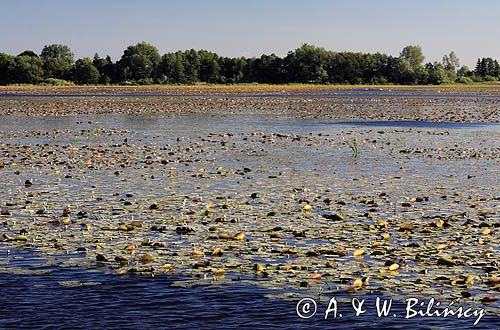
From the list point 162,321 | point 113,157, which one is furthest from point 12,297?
point 113,157

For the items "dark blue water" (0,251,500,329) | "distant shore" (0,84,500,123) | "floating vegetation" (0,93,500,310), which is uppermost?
"floating vegetation" (0,93,500,310)

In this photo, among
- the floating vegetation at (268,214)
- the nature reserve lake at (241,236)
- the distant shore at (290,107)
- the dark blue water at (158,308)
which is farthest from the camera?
the distant shore at (290,107)

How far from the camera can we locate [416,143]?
39969 mm

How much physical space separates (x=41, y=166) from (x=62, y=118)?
36.6 m

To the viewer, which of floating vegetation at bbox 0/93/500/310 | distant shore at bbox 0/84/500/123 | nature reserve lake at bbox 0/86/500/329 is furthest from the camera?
distant shore at bbox 0/84/500/123

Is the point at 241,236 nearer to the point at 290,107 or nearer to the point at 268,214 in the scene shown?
the point at 268,214

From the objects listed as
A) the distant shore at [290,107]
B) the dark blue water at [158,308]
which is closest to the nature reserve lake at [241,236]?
the dark blue water at [158,308]

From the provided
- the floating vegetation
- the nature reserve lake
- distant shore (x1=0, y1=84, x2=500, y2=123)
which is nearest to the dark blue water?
the nature reserve lake

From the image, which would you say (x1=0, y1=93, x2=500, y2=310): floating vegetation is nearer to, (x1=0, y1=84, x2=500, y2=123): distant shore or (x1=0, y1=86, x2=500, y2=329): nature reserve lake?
(x1=0, y1=86, x2=500, y2=329): nature reserve lake

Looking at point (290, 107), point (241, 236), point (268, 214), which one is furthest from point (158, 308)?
point (290, 107)

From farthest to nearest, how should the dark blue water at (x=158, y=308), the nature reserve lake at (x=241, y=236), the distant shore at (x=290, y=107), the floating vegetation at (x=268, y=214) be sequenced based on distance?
the distant shore at (x=290, y=107)
the floating vegetation at (x=268, y=214)
the nature reserve lake at (x=241, y=236)
the dark blue water at (x=158, y=308)

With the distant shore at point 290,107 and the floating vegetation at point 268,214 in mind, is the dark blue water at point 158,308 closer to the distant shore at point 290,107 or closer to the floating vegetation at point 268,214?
the floating vegetation at point 268,214

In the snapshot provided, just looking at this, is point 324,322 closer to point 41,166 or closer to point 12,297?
point 12,297

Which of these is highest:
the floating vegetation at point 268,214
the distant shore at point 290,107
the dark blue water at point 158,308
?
the floating vegetation at point 268,214
